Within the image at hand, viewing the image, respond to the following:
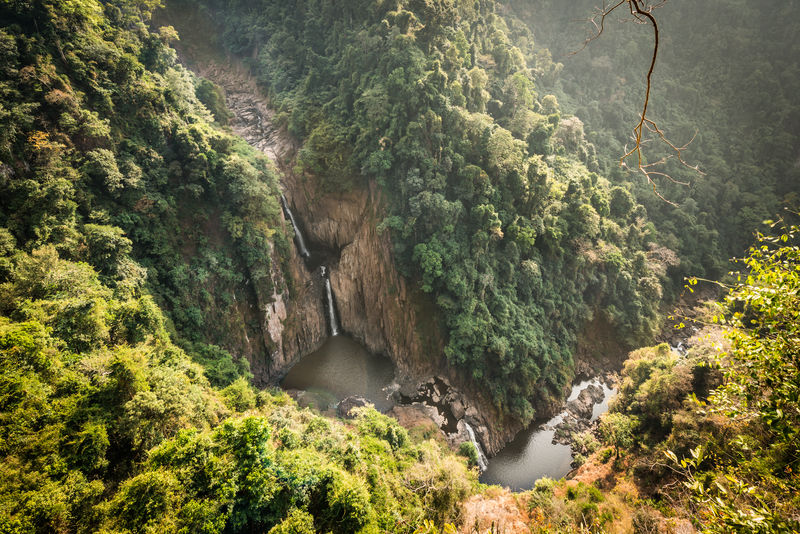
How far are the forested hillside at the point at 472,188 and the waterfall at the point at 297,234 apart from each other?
300cm

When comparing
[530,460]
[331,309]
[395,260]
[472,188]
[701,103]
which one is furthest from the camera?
[701,103]

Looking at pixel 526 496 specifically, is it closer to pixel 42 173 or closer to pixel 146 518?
pixel 146 518

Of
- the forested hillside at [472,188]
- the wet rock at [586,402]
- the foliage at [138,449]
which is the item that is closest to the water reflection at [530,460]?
the wet rock at [586,402]

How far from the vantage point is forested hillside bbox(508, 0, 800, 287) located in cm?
3039

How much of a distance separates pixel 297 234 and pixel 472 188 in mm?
13250

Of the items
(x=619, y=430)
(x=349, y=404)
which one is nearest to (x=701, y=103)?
(x=619, y=430)

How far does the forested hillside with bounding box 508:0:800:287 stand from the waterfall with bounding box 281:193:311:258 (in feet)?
89.9

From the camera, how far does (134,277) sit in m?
14.8

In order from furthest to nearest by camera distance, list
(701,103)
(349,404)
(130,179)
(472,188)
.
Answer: (701,103)
(472,188)
(349,404)
(130,179)

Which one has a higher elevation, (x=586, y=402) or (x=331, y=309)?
(x=586, y=402)

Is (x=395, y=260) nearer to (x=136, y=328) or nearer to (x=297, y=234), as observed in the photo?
(x=297, y=234)

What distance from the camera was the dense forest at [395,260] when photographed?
812cm

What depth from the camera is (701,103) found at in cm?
3559

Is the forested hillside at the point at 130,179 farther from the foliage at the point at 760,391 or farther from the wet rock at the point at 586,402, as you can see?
the wet rock at the point at 586,402
